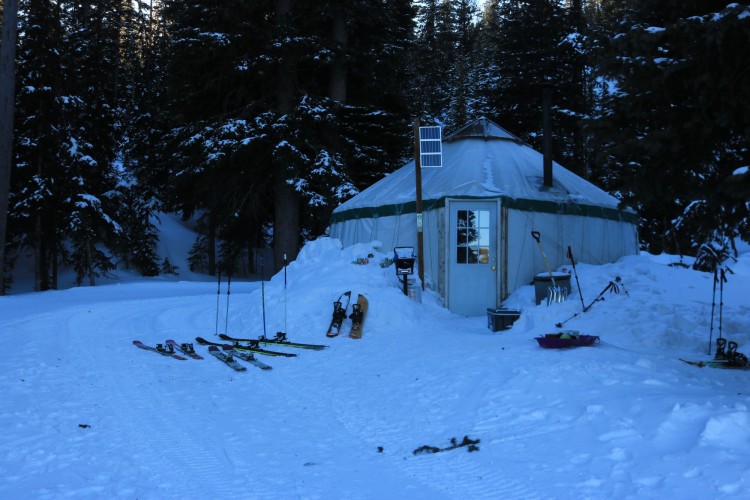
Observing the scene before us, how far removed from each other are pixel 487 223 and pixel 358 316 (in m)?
3.51

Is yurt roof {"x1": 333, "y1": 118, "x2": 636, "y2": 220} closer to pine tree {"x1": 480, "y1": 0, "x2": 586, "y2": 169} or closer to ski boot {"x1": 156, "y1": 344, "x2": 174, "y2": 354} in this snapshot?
ski boot {"x1": 156, "y1": 344, "x2": 174, "y2": 354}

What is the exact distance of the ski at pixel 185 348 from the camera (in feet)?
24.5

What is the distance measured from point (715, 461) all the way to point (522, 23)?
86.6 ft

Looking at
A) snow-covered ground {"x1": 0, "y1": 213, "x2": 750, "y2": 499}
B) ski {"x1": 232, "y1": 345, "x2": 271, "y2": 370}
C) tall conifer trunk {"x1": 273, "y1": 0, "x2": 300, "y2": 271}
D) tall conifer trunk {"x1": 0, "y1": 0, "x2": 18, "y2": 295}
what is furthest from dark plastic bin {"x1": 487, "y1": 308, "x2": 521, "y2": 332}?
tall conifer trunk {"x1": 0, "y1": 0, "x2": 18, "y2": 295}

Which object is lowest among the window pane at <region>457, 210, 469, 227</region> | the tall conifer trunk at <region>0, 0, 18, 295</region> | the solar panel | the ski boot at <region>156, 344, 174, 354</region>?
the ski boot at <region>156, 344, 174, 354</region>

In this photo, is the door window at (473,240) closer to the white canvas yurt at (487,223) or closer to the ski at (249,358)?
the white canvas yurt at (487,223)

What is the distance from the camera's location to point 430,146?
38.6 ft

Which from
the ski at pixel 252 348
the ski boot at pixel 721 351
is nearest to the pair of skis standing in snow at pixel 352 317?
the ski at pixel 252 348

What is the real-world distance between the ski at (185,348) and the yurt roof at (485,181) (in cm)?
559

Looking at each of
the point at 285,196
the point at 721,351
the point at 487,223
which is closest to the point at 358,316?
the point at 487,223

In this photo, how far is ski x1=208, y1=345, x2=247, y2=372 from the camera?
6.73m

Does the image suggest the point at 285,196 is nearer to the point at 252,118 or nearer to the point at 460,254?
the point at 252,118

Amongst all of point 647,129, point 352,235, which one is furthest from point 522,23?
point 647,129

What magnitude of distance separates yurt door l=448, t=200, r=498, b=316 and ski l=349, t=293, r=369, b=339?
7.10 feet
